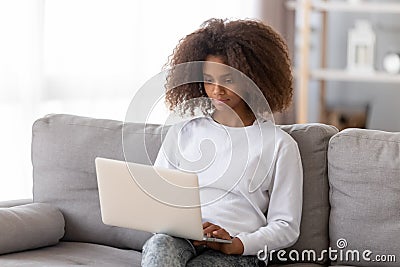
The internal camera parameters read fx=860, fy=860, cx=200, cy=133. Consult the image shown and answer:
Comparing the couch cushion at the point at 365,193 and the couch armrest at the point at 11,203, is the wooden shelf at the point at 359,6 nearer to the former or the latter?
the couch cushion at the point at 365,193

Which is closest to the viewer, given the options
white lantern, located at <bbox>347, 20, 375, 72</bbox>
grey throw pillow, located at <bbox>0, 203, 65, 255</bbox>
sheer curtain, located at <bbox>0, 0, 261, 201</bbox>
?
grey throw pillow, located at <bbox>0, 203, 65, 255</bbox>

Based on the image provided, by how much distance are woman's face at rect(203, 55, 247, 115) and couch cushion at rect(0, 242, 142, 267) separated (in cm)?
49

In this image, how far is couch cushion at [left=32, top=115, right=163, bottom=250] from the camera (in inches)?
98.3

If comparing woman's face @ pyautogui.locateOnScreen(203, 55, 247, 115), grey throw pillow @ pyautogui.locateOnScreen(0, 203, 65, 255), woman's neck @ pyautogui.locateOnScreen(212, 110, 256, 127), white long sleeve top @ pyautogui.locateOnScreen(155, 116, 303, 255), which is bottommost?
grey throw pillow @ pyautogui.locateOnScreen(0, 203, 65, 255)

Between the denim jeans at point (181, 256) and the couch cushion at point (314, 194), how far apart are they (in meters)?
0.18

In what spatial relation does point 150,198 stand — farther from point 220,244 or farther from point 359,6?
point 359,6

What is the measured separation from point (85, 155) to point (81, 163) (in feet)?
0.09

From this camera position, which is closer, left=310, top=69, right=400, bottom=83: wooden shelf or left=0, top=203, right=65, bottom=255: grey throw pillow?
left=0, top=203, right=65, bottom=255: grey throw pillow

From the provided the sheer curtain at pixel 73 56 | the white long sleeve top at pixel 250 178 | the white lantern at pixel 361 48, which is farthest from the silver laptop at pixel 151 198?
the white lantern at pixel 361 48

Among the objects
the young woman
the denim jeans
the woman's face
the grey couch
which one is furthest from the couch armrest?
the woman's face

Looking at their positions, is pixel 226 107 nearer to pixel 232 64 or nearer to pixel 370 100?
pixel 232 64

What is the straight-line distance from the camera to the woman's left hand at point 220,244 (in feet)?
6.96

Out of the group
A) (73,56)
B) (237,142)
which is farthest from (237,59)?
(73,56)

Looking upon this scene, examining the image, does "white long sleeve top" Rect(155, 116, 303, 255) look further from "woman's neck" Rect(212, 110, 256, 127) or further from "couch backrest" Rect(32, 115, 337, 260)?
"couch backrest" Rect(32, 115, 337, 260)
